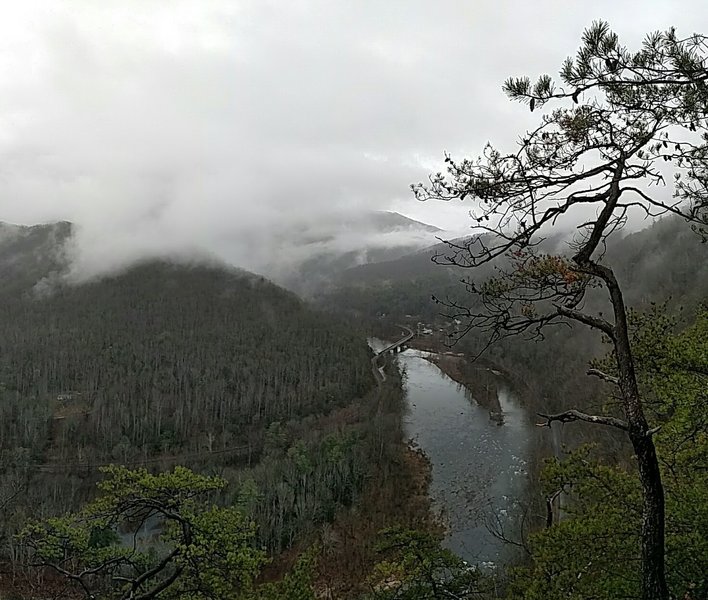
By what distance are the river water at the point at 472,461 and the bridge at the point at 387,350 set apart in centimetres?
704

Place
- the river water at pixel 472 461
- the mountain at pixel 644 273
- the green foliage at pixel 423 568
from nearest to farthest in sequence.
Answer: the green foliage at pixel 423 568, the river water at pixel 472 461, the mountain at pixel 644 273

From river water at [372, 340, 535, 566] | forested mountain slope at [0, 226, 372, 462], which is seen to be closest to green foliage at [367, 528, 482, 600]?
river water at [372, 340, 535, 566]

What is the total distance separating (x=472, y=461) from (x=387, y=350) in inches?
1641

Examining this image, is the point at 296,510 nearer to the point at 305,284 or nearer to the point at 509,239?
the point at 509,239

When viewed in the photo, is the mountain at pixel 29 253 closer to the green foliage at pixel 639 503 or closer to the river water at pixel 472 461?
the river water at pixel 472 461

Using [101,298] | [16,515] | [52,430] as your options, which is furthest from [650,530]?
[101,298]

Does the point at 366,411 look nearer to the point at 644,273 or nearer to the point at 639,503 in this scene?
the point at 644,273

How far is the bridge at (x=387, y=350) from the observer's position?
57906 millimetres

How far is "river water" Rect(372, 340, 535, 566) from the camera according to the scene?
75.2 ft

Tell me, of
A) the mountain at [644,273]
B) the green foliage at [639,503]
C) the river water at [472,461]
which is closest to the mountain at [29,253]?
the mountain at [644,273]

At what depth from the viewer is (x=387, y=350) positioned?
240 feet

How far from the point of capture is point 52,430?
4547 centimetres

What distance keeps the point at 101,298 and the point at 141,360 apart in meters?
27.9

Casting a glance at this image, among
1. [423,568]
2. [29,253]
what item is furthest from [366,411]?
[29,253]
